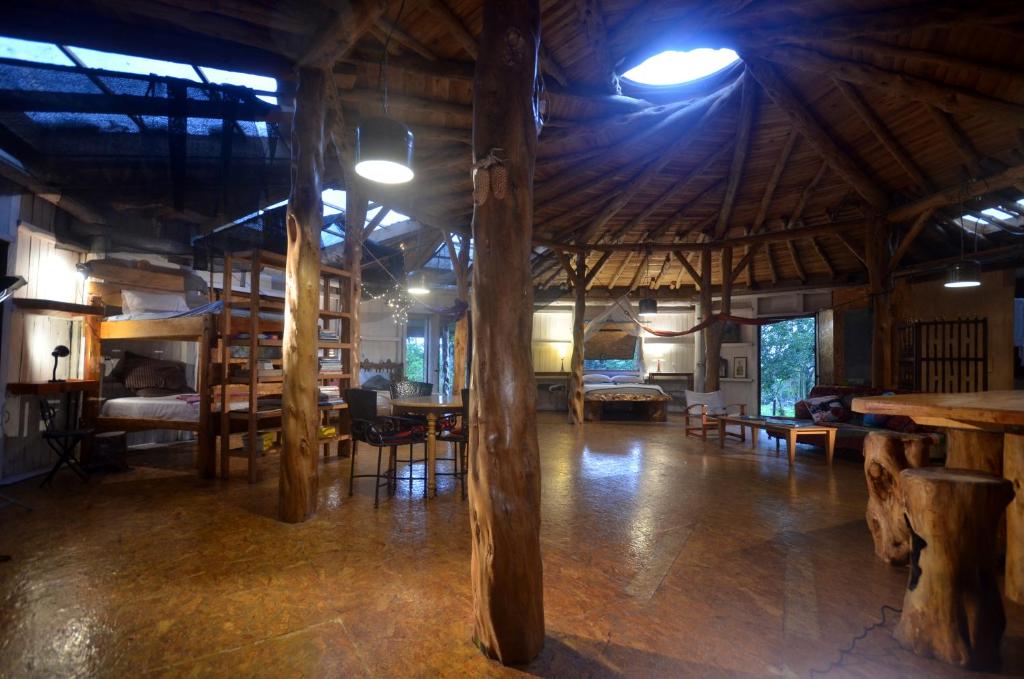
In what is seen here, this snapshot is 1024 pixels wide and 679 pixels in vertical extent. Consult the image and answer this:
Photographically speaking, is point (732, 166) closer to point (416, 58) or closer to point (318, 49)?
point (416, 58)

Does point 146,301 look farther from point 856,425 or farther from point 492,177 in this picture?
point 856,425

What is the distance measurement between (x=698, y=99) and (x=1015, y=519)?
5.23 metres

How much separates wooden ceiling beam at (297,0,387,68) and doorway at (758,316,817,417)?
1617cm

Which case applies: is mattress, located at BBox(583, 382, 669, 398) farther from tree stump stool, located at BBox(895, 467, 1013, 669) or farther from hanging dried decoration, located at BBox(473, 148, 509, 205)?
hanging dried decoration, located at BBox(473, 148, 509, 205)

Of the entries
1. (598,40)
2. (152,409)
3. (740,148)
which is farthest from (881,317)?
(152,409)

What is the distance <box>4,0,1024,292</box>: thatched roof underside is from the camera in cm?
350

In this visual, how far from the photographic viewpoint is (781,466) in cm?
581

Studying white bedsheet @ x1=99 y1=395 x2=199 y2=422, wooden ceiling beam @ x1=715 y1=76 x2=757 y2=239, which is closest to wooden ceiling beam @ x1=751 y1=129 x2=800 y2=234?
wooden ceiling beam @ x1=715 y1=76 x2=757 y2=239

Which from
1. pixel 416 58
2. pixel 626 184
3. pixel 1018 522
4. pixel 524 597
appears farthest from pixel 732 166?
pixel 524 597

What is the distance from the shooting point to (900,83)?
436cm

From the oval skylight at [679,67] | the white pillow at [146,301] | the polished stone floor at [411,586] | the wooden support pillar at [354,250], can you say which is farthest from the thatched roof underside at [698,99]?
the polished stone floor at [411,586]

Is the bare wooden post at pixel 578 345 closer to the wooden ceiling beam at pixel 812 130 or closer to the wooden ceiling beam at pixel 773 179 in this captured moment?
the wooden ceiling beam at pixel 773 179

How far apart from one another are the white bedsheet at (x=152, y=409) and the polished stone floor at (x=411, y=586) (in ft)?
3.05

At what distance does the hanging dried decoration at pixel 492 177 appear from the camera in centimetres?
212
